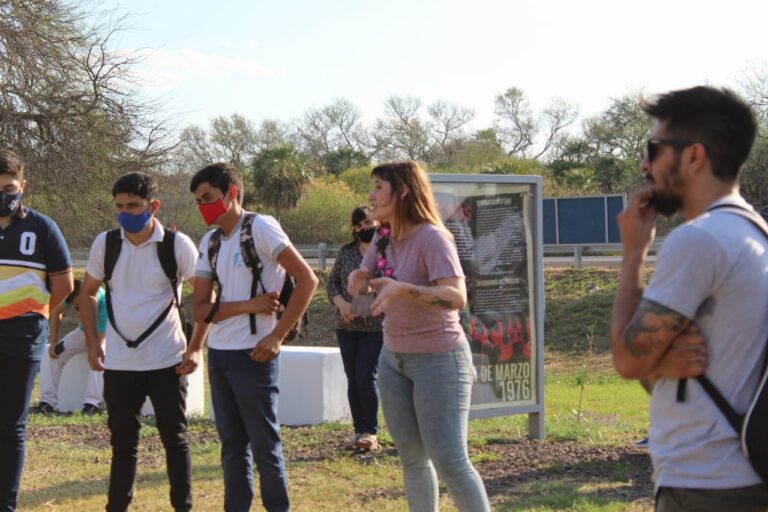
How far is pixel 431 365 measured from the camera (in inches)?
176

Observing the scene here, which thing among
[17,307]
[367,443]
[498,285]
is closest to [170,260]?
[17,307]

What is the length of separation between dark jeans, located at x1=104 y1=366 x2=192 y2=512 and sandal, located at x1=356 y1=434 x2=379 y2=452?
250 centimetres

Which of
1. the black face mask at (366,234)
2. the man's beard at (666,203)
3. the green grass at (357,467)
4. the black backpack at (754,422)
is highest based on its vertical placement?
the black face mask at (366,234)

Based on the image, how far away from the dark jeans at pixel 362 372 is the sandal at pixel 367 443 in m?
0.08

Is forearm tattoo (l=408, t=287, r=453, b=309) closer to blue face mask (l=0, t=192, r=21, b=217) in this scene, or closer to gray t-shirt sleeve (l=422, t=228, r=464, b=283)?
gray t-shirt sleeve (l=422, t=228, r=464, b=283)

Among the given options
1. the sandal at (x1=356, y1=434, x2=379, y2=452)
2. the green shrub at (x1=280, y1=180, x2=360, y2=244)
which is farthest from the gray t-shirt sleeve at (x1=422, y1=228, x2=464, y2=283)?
the green shrub at (x1=280, y1=180, x2=360, y2=244)

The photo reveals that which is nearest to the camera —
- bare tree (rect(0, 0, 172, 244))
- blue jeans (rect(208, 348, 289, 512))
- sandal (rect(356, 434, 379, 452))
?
blue jeans (rect(208, 348, 289, 512))

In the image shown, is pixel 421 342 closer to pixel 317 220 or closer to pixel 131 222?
pixel 131 222

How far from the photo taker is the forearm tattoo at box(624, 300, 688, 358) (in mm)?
2506

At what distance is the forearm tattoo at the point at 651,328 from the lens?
98.7 inches

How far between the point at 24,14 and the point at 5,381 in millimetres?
18682

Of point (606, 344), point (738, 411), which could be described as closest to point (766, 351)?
point (738, 411)

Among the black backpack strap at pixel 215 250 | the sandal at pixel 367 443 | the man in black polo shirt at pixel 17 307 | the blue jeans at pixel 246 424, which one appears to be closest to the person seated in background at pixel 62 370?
the sandal at pixel 367 443

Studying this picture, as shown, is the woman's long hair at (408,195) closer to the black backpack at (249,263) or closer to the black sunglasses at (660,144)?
the black backpack at (249,263)
